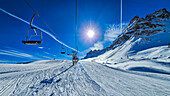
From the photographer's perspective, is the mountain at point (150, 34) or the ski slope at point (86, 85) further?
the mountain at point (150, 34)

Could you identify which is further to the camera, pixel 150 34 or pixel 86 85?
pixel 150 34

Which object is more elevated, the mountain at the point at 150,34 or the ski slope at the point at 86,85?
the mountain at the point at 150,34

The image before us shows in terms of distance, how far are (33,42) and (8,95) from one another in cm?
370

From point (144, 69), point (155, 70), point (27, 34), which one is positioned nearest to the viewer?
point (27, 34)

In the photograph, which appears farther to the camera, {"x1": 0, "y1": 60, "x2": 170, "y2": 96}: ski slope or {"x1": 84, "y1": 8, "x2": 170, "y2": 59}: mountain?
{"x1": 84, "y1": 8, "x2": 170, "y2": 59}: mountain

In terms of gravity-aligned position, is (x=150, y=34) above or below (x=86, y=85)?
above

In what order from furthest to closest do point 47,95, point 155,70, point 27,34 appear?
point 155,70 < point 27,34 < point 47,95

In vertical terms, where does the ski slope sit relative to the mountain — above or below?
below

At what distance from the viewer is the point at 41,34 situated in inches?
223

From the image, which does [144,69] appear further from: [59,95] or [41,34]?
[41,34]

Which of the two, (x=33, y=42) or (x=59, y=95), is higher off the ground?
(x=33, y=42)

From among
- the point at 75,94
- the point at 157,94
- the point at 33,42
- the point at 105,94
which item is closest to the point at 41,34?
the point at 33,42

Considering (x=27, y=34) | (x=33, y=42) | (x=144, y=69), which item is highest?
(x=27, y=34)

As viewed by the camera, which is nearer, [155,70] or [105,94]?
[105,94]
